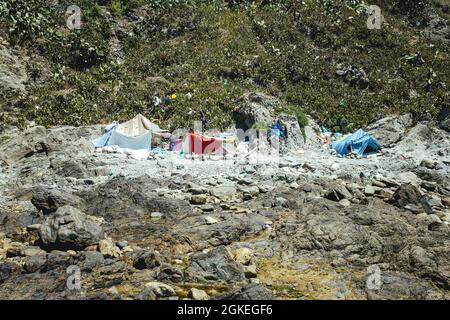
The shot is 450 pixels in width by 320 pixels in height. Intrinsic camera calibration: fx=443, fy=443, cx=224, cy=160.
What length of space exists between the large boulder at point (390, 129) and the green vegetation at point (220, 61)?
4.14ft

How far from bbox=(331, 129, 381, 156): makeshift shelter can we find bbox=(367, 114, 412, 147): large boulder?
3.98 feet

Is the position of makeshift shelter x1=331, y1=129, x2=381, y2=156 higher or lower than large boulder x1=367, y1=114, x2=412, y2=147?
lower

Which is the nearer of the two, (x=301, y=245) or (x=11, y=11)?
(x=301, y=245)

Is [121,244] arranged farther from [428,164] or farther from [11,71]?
[11,71]

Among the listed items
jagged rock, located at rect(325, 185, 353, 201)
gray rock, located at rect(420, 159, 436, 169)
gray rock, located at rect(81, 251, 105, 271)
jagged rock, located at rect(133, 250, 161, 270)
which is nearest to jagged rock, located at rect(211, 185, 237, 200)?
jagged rock, located at rect(325, 185, 353, 201)

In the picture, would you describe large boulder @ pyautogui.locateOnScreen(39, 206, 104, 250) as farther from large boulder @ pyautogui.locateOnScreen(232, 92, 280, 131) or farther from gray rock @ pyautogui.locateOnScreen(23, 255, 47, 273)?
large boulder @ pyautogui.locateOnScreen(232, 92, 280, 131)

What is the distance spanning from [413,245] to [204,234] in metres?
5.01

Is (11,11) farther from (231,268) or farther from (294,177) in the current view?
(231,268)

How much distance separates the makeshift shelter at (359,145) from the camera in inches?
848

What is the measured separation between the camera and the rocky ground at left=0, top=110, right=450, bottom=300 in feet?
30.1

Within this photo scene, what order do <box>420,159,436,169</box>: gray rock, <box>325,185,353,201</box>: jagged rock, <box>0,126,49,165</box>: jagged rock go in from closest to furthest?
<box>325,185,353,201</box>: jagged rock, <box>420,159,436,169</box>: gray rock, <box>0,126,49,165</box>: jagged rock

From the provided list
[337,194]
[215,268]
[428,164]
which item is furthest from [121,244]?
[428,164]
